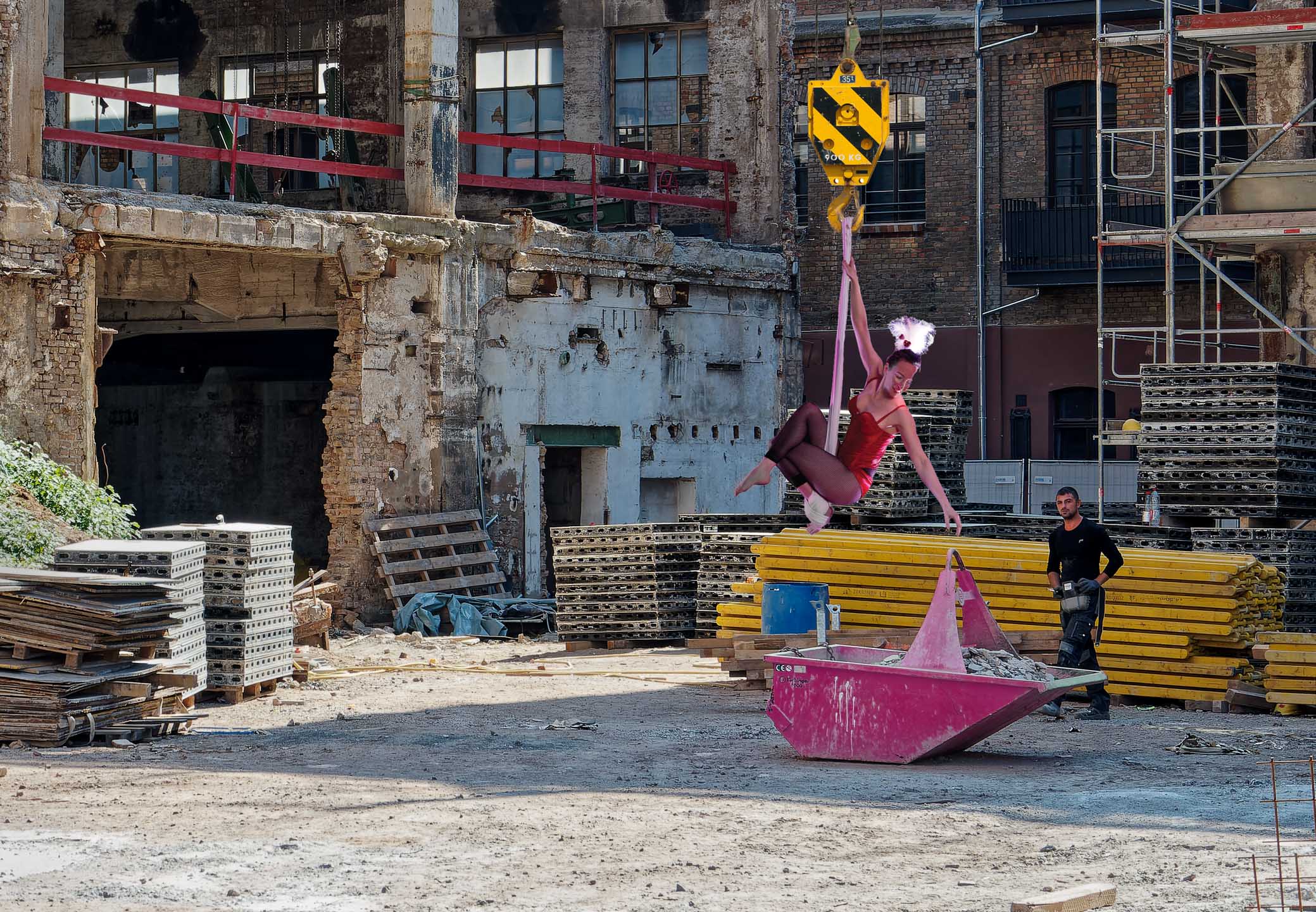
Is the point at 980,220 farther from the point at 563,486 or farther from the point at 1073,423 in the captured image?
the point at 563,486

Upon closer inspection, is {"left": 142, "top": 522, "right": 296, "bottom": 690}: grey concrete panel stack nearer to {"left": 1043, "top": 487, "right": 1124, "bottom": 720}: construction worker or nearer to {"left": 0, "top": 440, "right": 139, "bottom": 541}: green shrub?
{"left": 0, "top": 440, "right": 139, "bottom": 541}: green shrub

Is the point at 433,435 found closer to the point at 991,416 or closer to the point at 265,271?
the point at 265,271

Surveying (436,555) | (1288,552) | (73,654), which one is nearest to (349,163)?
(436,555)

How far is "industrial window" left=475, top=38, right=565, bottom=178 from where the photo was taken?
2431cm

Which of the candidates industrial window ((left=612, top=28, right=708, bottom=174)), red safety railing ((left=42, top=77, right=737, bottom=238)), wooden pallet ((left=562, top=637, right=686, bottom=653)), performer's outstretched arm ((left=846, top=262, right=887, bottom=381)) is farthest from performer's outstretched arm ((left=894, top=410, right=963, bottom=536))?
industrial window ((left=612, top=28, right=708, bottom=174))

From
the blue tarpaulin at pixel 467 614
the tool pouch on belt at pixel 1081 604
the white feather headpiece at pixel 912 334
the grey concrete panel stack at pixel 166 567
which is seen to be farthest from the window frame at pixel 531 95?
the white feather headpiece at pixel 912 334

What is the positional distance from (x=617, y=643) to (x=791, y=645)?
4.23 m

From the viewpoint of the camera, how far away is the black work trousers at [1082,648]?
43.4ft

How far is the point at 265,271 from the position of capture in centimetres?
1958

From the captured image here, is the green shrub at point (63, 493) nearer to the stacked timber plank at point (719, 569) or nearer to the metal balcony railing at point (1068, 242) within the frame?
the stacked timber plank at point (719, 569)

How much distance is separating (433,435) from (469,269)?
1937mm

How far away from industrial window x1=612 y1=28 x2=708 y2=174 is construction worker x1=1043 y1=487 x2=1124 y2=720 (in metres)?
11.4

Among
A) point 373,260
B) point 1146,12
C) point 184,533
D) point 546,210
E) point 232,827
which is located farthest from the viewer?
point 1146,12


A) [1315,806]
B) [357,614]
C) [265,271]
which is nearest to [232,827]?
[1315,806]
